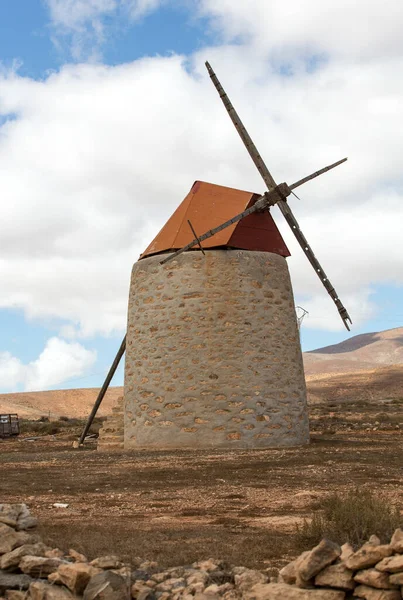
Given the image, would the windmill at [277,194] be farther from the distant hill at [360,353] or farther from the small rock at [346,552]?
the distant hill at [360,353]

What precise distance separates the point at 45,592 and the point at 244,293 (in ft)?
31.4

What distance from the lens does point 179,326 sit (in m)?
13.1

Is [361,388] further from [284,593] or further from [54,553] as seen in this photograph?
[284,593]

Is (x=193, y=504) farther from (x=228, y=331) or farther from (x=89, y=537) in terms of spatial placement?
(x=228, y=331)

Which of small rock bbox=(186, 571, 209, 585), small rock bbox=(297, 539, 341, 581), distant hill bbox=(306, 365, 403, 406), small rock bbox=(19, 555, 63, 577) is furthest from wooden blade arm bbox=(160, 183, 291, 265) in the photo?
distant hill bbox=(306, 365, 403, 406)

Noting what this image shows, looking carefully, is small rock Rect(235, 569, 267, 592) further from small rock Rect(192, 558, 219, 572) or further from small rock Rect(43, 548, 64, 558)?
small rock Rect(43, 548, 64, 558)

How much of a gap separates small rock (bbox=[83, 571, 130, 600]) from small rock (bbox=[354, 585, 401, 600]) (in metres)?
1.26

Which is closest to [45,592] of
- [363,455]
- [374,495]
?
[374,495]

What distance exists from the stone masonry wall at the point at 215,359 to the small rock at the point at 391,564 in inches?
353

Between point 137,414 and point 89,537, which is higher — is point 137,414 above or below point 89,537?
above

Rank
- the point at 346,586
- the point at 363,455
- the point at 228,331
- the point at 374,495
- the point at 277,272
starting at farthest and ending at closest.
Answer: the point at 277,272 → the point at 228,331 → the point at 363,455 → the point at 374,495 → the point at 346,586

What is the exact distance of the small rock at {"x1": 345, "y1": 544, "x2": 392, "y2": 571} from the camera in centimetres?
357

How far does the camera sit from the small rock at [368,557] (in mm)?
3568

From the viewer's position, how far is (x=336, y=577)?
3604mm
